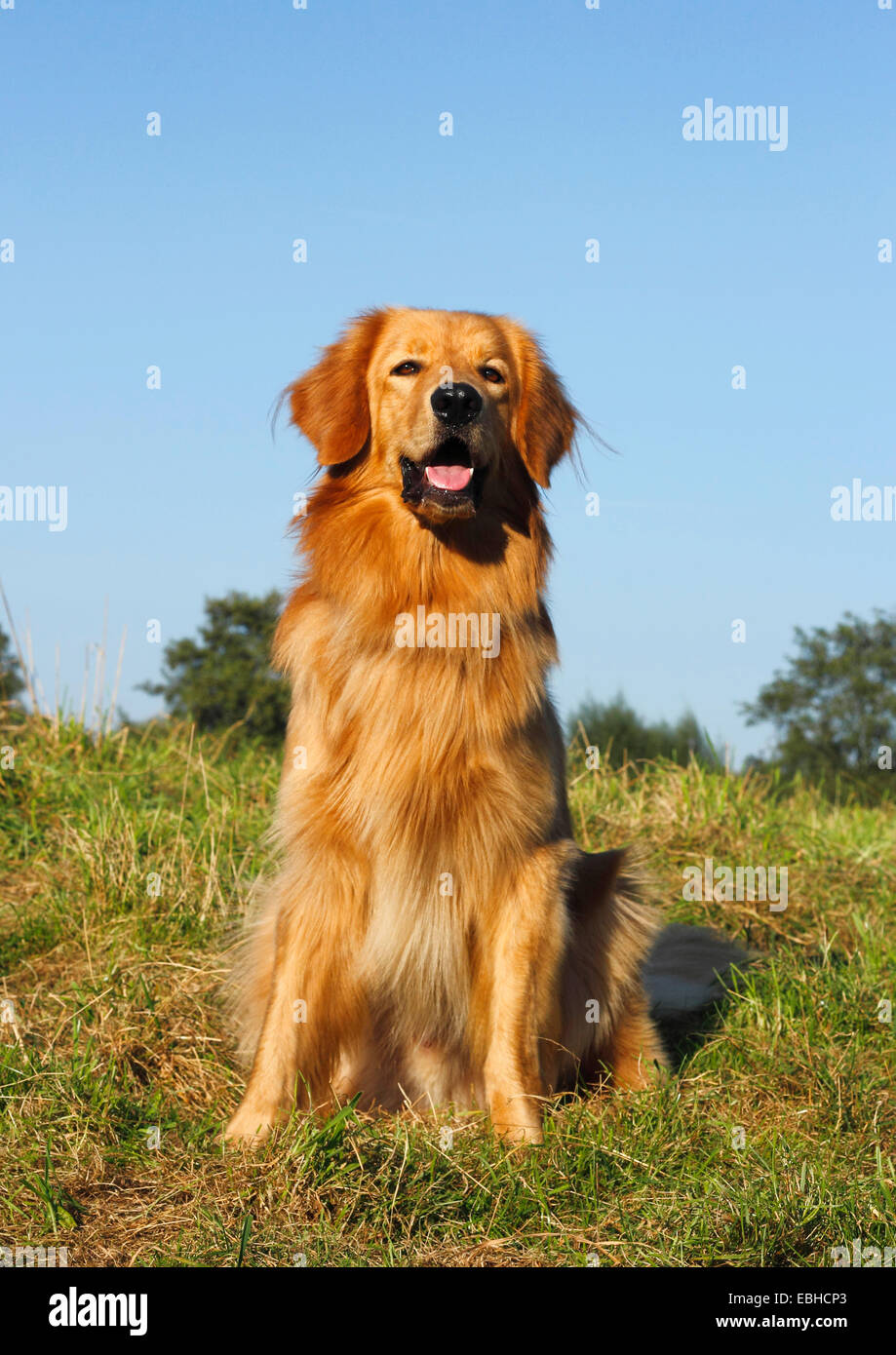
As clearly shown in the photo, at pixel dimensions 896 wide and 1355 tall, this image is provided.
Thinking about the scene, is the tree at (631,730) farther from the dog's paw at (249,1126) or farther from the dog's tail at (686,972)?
the dog's paw at (249,1126)

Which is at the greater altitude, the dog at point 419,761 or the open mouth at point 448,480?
the open mouth at point 448,480

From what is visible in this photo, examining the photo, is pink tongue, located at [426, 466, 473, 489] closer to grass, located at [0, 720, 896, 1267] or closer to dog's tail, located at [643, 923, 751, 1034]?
grass, located at [0, 720, 896, 1267]

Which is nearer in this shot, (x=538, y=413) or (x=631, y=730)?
(x=538, y=413)

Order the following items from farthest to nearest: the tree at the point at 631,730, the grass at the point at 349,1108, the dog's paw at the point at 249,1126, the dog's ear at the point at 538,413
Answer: the tree at the point at 631,730
the dog's ear at the point at 538,413
the dog's paw at the point at 249,1126
the grass at the point at 349,1108

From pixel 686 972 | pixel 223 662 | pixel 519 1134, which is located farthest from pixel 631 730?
pixel 223 662

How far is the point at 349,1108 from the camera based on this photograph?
3492 mm

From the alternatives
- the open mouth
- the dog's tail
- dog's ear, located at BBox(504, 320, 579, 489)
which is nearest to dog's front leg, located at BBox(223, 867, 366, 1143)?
the open mouth

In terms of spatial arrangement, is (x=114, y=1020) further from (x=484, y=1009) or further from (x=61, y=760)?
(x=61, y=760)

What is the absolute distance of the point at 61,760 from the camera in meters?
7.02

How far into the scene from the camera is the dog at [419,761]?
12.9 feet

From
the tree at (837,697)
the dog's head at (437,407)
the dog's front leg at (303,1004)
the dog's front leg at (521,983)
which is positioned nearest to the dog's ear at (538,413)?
the dog's head at (437,407)

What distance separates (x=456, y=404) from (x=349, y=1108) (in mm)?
2152

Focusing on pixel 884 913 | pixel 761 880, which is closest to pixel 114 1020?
pixel 761 880

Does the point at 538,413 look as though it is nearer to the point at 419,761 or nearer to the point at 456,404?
the point at 456,404
